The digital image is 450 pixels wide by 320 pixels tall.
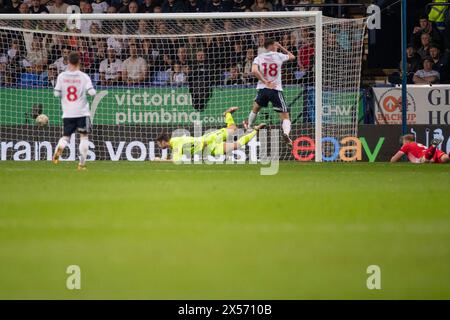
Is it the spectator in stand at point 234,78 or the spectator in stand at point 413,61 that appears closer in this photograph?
the spectator in stand at point 234,78

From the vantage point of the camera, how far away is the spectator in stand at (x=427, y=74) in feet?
89.6

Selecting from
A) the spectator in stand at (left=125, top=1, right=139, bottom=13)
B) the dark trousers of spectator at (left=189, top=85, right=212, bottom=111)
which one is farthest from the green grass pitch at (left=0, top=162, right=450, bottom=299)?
→ the spectator in stand at (left=125, top=1, right=139, bottom=13)

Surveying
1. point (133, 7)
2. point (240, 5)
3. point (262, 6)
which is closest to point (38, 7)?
point (133, 7)

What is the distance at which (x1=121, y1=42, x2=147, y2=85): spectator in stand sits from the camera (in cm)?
2592

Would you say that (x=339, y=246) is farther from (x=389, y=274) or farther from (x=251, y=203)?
(x=251, y=203)

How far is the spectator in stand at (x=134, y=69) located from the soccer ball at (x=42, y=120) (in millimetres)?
2160

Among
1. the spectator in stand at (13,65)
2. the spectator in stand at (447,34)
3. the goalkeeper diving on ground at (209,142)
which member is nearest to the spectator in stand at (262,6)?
the spectator in stand at (447,34)

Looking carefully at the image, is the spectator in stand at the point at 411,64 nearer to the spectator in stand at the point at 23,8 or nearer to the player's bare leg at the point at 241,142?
the player's bare leg at the point at 241,142

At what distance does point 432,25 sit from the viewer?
1136 inches

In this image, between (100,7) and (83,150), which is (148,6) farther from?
(83,150)

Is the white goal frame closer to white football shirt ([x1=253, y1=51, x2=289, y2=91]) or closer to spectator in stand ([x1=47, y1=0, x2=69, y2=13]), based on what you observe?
white football shirt ([x1=253, y1=51, x2=289, y2=91])

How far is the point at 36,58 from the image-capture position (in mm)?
25953

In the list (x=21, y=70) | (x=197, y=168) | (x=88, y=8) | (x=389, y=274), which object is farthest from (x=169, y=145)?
(x=389, y=274)

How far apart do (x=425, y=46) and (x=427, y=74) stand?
1096mm
